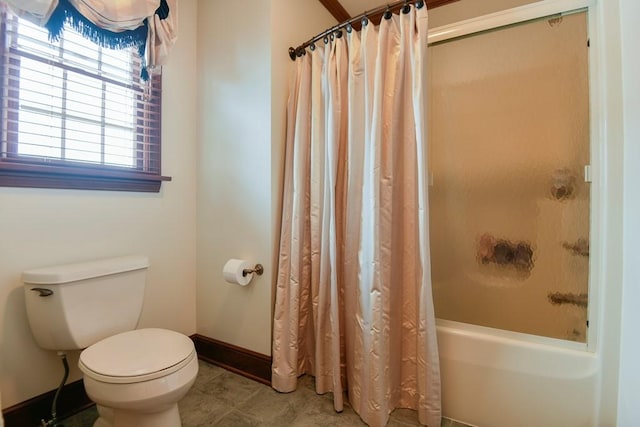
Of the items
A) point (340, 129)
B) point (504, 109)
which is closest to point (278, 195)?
point (340, 129)

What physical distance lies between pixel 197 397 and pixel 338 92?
1.75 metres

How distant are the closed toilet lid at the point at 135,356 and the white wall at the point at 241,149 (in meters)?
0.53

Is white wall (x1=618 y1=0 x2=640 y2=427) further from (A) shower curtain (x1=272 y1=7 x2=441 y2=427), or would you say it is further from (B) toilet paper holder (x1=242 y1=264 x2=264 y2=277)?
(B) toilet paper holder (x1=242 y1=264 x2=264 y2=277)

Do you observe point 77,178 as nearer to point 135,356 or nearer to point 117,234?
point 117,234

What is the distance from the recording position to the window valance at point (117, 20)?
117 cm

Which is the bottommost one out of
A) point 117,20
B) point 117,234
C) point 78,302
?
point 78,302

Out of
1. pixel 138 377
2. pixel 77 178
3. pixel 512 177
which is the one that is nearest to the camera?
pixel 138 377

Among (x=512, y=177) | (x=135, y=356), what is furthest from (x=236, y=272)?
(x=512, y=177)

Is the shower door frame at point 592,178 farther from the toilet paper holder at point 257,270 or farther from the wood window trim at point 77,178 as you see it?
the wood window trim at point 77,178

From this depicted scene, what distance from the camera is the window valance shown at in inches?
45.9

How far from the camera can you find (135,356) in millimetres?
1121

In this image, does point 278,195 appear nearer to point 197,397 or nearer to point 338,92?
point 338,92

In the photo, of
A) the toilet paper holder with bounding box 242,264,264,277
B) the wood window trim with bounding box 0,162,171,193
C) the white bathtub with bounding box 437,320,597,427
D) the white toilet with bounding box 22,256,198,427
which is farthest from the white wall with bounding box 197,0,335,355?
the white bathtub with bounding box 437,320,597,427

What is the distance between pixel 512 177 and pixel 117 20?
6.80ft
